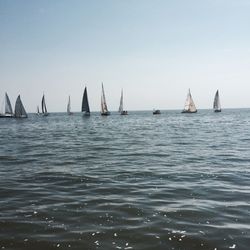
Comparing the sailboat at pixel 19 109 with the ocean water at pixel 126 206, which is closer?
the ocean water at pixel 126 206

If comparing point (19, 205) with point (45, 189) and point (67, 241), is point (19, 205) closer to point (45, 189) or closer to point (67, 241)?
point (45, 189)

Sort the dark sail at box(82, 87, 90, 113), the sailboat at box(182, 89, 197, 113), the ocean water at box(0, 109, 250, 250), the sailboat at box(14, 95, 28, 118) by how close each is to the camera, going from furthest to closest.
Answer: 1. the sailboat at box(182, 89, 197, 113)
2. the dark sail at box(82, 87, 90, 113)
3. the sailboat at box(14, 95, 28, 118)
4. the ocean water at box(0, 109, 250, 250)

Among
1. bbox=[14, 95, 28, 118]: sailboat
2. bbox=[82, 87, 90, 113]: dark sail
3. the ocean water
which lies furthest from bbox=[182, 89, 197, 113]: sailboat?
the ocean water

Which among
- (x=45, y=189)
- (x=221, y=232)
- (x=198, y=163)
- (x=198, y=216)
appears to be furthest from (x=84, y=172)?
(x=221, y=232)

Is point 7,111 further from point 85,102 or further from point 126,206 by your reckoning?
point 126,206

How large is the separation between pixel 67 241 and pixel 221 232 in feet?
11.9

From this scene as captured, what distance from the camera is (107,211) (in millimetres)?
10148

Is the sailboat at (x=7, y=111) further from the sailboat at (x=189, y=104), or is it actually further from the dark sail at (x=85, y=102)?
the sailboat at (x=189, y=104)

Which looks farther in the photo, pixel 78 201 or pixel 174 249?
pixel 78 201

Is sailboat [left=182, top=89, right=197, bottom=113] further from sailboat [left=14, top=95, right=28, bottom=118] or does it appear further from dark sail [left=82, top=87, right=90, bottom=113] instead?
sailboat [left=14, top=95, right=28, bottom=118]

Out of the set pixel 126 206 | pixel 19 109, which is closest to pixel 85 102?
pixel 19 109

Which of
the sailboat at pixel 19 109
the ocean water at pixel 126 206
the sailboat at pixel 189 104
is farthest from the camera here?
the sailboat at pixel 189 104

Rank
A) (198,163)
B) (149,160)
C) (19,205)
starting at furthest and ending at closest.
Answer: (149,160)
(198,163)
(19,205)

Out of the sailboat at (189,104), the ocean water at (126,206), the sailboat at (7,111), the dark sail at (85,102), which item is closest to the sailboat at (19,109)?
the sailboat at (7,111)
